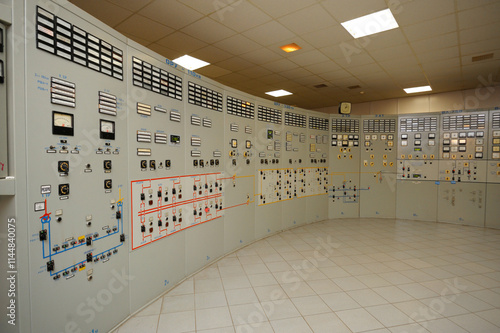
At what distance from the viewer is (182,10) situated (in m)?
3.15

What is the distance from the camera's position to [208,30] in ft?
12.0

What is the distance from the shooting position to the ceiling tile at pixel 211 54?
437 cm

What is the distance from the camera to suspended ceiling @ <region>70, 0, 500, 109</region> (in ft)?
10.0

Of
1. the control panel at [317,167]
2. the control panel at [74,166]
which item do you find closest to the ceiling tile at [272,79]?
the control panel at [317,167]

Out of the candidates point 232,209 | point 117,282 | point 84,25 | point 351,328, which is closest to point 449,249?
point 351,328

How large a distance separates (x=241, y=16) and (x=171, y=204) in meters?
2.64

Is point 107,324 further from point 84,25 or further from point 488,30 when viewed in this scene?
point 488,30

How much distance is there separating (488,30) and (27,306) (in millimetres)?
6008

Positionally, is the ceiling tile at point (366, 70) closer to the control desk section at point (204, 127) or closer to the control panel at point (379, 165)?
the control panel at point (379, 165)

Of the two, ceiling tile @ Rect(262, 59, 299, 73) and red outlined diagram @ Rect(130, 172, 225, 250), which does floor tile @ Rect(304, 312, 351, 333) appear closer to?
red outlined diagram @ Rect(130, 172, 225, 250)

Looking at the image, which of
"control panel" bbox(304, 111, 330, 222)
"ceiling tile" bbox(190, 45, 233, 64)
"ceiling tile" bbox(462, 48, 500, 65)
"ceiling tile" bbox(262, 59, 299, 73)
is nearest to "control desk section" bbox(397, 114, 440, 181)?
"ceiling tile" bbox(462, 48, 500, 65)

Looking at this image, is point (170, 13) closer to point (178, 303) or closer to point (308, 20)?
point (308, 20)

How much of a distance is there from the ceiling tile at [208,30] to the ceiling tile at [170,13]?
11 centimetres

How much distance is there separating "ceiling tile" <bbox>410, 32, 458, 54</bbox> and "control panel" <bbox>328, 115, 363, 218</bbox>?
2.46m
